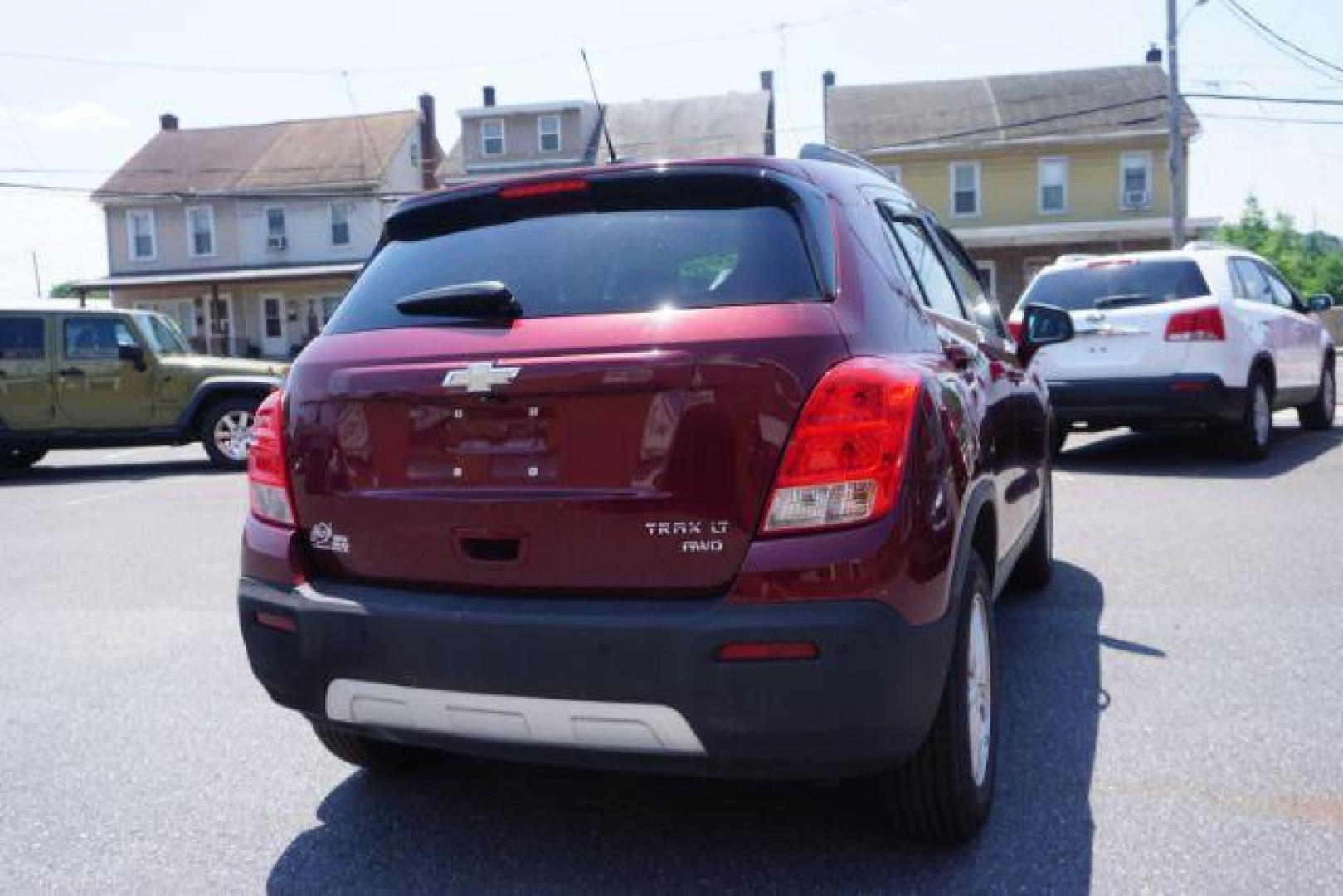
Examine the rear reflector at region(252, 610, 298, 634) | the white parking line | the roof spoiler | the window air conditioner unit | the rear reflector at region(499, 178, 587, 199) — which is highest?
the window air conditioner unit

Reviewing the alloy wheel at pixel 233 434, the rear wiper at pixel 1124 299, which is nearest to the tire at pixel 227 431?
the alloy wheel at pixel 233 434

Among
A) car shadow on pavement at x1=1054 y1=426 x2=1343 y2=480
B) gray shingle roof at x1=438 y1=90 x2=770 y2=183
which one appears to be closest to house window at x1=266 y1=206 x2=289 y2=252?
gray shingle roof at x1=438 y1=90 x2=770 y2=183

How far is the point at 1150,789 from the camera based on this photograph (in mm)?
3277

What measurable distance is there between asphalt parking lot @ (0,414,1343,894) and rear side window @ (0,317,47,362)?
315 inches

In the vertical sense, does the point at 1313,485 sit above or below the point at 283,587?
below

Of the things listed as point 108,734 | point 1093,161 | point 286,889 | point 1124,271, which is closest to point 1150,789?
point 286,889

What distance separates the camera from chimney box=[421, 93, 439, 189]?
41.3 m

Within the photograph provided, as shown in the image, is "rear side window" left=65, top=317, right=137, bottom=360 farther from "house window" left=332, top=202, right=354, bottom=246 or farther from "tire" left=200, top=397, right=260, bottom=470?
"house window" left=332, top=202, right=354, bottom=246

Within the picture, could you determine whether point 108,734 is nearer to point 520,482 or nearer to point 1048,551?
point 520,482

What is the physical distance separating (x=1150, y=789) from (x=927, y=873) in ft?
2.78

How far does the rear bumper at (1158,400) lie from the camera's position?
30.3 feet

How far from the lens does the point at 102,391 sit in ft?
41.9

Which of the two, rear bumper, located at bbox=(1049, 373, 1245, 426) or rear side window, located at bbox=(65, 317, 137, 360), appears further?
rear side window, located at bbox=(65, 317, 137, 360)

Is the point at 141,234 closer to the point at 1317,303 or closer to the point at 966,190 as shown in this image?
the point at 966,190
